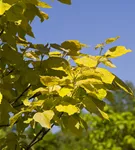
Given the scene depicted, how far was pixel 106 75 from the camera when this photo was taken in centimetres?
151

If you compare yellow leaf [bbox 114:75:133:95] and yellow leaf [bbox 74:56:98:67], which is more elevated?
yellow leaf [bbox 74:56:98:67]

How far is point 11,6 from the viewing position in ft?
5.07

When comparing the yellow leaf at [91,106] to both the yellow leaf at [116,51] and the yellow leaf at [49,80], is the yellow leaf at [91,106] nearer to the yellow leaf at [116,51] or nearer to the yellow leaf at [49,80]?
the yellow leaf at [49,80]

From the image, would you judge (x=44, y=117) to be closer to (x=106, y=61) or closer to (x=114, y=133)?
(x=106, y=61)

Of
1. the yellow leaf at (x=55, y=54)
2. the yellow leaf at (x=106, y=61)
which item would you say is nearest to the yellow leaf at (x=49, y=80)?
the yellow leaf at (x=106, y=61)

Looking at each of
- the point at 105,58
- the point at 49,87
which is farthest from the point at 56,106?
the point at 105,58

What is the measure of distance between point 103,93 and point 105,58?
21 cm

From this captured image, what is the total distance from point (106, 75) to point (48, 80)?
237 millimetres

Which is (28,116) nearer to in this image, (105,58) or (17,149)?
(17,149)

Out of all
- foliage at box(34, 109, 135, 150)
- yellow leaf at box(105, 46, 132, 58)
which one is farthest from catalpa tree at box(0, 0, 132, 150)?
foliage at box(34, 109, 135, 150)

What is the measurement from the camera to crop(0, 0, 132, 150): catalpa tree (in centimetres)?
146

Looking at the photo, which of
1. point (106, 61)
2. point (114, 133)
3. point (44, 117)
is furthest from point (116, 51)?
point (114, 133)

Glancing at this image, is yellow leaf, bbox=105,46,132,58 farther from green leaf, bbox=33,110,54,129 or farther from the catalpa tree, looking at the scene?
green leaf, bbox=33,110,54,129

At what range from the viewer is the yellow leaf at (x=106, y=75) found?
1487 mm
